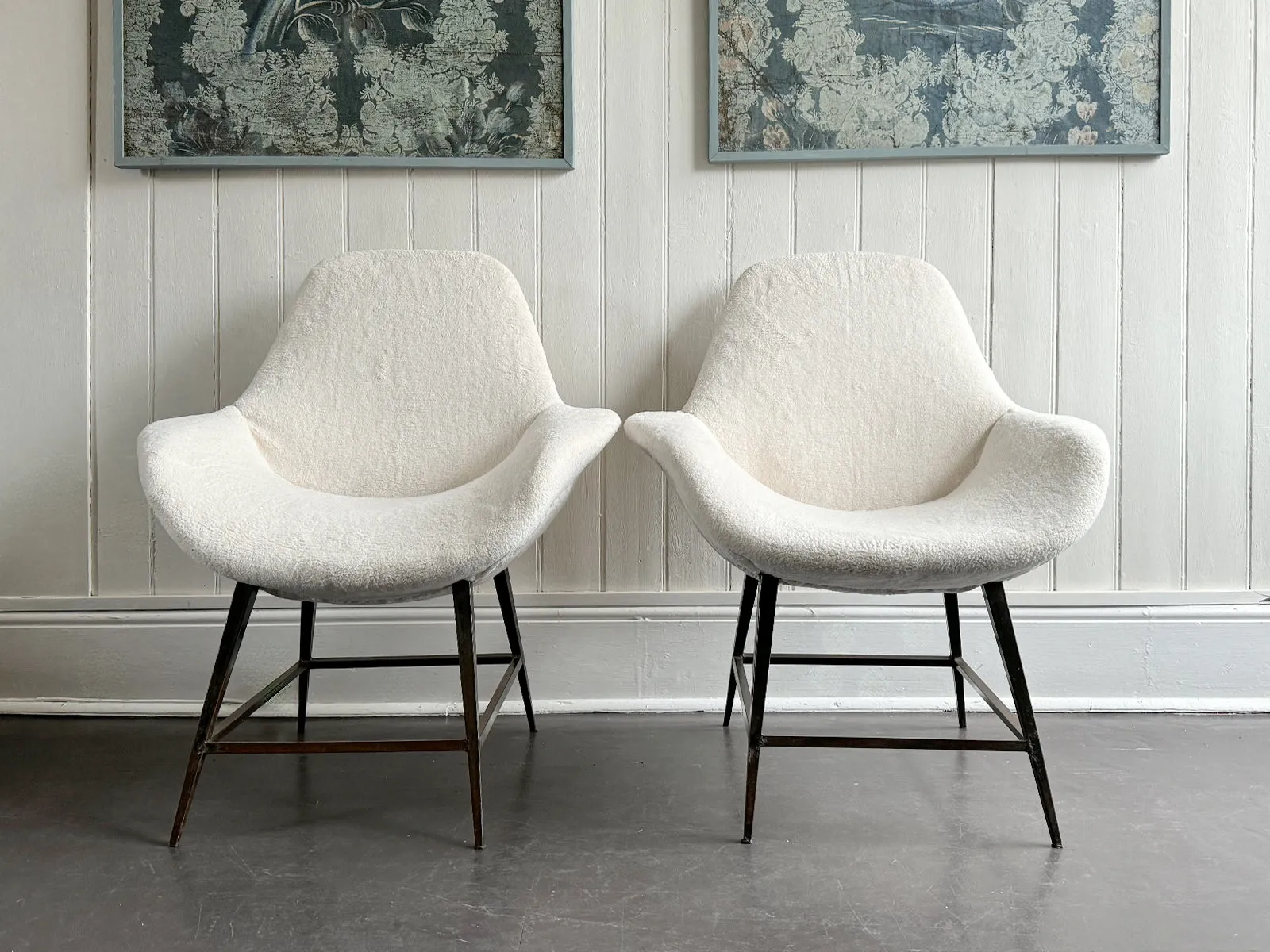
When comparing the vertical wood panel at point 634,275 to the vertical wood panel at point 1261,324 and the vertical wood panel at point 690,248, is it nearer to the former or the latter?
the vertical wood panel at point 690,248

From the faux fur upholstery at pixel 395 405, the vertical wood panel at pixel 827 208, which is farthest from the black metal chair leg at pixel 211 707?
the vertical wood panel at pixel 827 208

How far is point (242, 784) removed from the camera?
1378 mm

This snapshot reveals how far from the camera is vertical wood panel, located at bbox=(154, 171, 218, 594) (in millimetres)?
1738

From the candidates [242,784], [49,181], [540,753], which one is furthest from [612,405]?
[49,181]

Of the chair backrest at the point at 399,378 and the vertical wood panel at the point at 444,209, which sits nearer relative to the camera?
the chair backrest at the point at 399,378

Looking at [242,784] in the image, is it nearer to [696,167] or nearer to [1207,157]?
[696,167]

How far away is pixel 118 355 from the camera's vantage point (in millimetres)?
1742

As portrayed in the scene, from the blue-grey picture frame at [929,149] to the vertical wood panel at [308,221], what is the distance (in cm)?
76

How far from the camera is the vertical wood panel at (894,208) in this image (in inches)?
68.4

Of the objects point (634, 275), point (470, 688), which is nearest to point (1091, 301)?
point (634, 275)

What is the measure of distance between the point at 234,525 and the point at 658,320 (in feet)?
3.05

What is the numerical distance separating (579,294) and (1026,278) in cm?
90

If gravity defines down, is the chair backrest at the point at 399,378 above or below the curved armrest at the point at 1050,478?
above

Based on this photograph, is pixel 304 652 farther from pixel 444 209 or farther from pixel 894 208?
pixel 894 208
